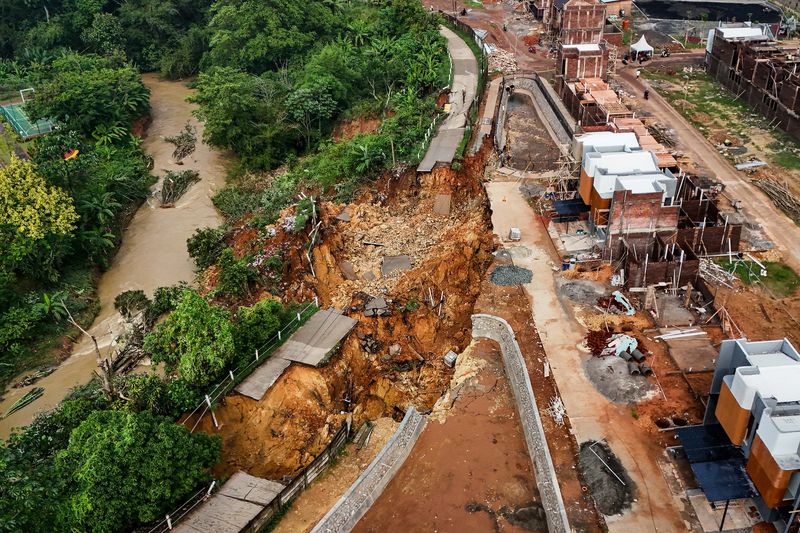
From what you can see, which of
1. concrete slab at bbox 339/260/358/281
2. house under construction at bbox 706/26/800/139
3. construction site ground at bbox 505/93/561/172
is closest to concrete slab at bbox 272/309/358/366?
concrete slab at bbox 339/260/358/281

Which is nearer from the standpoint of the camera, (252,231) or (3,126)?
(252,231)

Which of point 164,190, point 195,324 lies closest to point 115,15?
point 164,190

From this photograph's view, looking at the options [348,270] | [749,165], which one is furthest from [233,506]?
[749,165]

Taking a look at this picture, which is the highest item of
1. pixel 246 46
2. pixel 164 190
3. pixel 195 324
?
pixel 246 46

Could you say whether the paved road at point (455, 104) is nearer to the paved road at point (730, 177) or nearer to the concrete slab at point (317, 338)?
the paved road at point (730, 177)

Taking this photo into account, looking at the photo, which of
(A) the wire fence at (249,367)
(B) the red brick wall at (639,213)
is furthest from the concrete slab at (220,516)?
(B) the red brick wall at (639,213)

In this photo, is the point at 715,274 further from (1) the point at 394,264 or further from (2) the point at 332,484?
(2) the point at 332,484

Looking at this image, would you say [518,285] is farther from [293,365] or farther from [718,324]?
[293,365]
